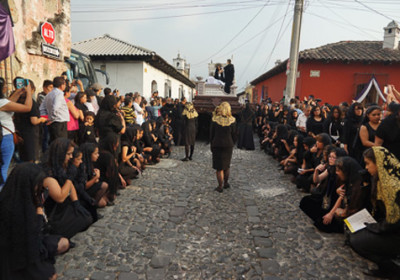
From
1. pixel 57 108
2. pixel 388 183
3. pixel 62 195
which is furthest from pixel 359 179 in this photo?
pixel 57 108

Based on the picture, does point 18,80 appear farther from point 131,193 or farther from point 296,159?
point 296,159

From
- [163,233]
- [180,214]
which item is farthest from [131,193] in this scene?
[163,233]

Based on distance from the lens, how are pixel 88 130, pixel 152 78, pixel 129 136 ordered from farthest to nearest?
1. pixel 152 78
2. pixel 129 136
3. pixel 88 130

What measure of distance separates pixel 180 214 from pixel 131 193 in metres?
1.30

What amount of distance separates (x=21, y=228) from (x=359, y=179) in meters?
3.74

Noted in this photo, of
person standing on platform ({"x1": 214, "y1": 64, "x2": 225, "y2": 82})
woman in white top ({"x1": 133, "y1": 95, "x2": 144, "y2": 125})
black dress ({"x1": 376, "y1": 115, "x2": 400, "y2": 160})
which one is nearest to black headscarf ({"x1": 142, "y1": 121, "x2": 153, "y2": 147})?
woman in white top ({"x1": 133, "y1": 95, "x2": 144, "y2": 125})

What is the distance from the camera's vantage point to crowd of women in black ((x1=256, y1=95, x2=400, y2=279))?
2855 millimetres

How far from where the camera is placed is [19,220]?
7.96ft

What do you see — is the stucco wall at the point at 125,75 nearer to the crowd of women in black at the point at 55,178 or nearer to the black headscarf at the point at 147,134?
the black headscarf at the point at 147,134

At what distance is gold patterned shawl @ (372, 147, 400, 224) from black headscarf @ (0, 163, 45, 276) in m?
3.46

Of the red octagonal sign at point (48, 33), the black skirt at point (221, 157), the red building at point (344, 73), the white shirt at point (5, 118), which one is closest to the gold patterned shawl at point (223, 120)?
the black skirt at point (221, 157)

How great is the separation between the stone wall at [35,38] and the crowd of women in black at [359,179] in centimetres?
687

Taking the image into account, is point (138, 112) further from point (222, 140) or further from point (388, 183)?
point (388, 183)

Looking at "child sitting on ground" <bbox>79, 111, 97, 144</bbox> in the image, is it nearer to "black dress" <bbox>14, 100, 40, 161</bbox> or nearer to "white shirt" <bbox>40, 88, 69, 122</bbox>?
"white shirt" <bbox>40, 88, 69, 122</bbox>
